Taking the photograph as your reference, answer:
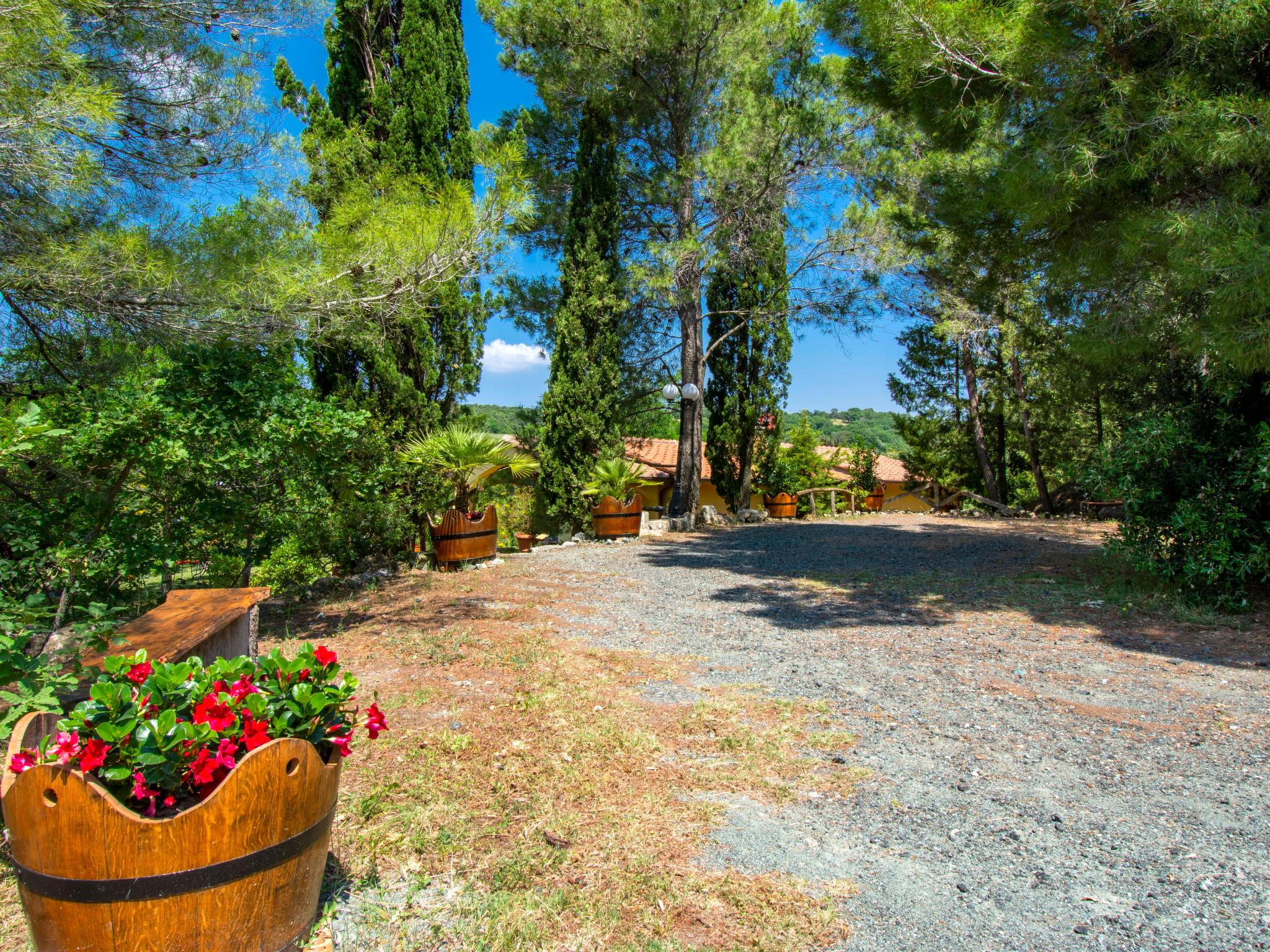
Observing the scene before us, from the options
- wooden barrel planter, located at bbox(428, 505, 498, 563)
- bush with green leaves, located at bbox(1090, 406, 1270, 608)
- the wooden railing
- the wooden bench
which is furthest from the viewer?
the wooden railing

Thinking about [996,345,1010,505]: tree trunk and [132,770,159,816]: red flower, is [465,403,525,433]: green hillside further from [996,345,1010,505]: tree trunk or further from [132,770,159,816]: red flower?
[996,345,1010,505]: tree trunk

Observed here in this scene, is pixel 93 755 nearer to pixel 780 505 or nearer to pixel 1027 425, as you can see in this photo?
pixel 780 505

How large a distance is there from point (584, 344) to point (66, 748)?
363 inches

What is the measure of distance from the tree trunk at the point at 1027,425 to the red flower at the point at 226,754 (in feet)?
52.7

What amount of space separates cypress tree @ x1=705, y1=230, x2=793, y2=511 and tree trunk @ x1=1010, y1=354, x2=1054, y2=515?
5707 millimetres

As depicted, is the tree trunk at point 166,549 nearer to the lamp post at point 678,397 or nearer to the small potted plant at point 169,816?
the small potted plant at point 169,816

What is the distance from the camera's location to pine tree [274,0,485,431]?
23.8ft

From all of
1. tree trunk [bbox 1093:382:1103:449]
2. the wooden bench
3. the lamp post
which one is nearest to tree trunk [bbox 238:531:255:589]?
the wooden bench

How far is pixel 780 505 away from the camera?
49.6 feet

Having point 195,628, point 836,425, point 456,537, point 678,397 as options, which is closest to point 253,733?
point 195,628

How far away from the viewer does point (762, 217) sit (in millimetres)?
11086

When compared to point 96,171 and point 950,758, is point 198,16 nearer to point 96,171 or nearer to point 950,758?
point 96,171

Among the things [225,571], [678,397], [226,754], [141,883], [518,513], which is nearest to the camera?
[141,883]

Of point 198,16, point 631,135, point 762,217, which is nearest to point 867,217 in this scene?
point 762,217
